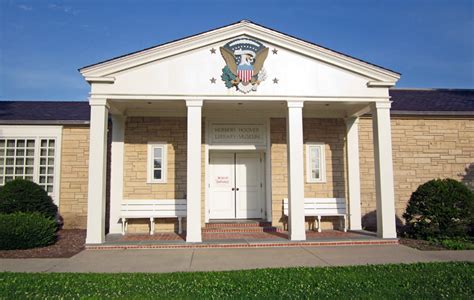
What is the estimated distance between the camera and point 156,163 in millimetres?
11922

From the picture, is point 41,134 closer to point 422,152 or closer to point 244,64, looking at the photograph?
point 244,64

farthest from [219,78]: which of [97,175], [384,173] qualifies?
[384,173]

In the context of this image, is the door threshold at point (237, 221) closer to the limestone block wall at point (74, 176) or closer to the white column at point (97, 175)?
the white column at point (97, 175)

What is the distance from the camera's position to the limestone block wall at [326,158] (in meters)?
11.9

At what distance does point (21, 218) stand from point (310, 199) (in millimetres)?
8123

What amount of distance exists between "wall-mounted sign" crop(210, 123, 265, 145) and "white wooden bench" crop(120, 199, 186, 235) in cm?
236

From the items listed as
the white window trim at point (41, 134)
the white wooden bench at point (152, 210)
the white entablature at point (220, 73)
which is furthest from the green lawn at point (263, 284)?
the white window trim at point (41, 134)

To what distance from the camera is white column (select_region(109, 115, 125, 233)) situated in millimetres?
11477

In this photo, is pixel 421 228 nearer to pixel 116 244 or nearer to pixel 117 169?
pixel 116 244

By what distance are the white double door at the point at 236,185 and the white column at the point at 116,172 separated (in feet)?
9.55

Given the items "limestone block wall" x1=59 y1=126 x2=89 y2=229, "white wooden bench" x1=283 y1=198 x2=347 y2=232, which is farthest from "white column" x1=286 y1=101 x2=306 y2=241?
"limestone block wall" x1=59 y1=126 x2=89 y2=229

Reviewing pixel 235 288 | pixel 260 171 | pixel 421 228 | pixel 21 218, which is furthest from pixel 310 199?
pixel 21 218

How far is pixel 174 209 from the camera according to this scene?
36.9 feet

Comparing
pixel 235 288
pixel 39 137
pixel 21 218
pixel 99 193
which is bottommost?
pixel 235 288
